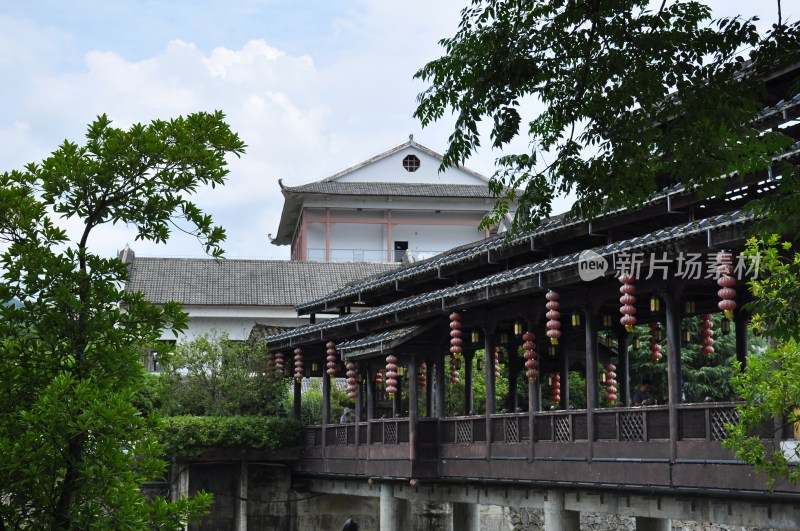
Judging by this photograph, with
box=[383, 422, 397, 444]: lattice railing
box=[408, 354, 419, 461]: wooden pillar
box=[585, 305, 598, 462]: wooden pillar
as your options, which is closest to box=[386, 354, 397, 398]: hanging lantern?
box=[408, 354, 419, 461]: wooden pillar

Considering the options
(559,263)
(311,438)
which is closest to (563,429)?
(559,263)

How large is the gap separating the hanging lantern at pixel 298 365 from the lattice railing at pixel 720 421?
15748 millimetres

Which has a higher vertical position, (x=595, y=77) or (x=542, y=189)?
(x=595, y=77)

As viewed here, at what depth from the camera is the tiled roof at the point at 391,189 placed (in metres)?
48.1

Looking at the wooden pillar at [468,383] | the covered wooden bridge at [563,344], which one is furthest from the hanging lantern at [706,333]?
the wooden pillar at [468,383]

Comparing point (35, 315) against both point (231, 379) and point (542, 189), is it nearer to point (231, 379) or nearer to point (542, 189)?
point (542, 189)

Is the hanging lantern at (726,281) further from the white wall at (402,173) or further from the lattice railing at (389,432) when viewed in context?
the white wall at (402,173)

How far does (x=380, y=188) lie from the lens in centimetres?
4903

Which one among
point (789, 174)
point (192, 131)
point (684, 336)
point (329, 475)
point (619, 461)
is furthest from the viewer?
point (329, 475)

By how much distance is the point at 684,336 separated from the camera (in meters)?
19.7

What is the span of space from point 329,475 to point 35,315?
59.9 ft

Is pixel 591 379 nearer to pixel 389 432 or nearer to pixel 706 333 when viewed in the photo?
pixel 706 333

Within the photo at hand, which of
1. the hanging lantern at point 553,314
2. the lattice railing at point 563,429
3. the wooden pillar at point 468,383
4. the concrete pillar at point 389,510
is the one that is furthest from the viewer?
the wooden pillar at point 468,383

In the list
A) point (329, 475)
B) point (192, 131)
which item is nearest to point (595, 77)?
point (192, 131)
